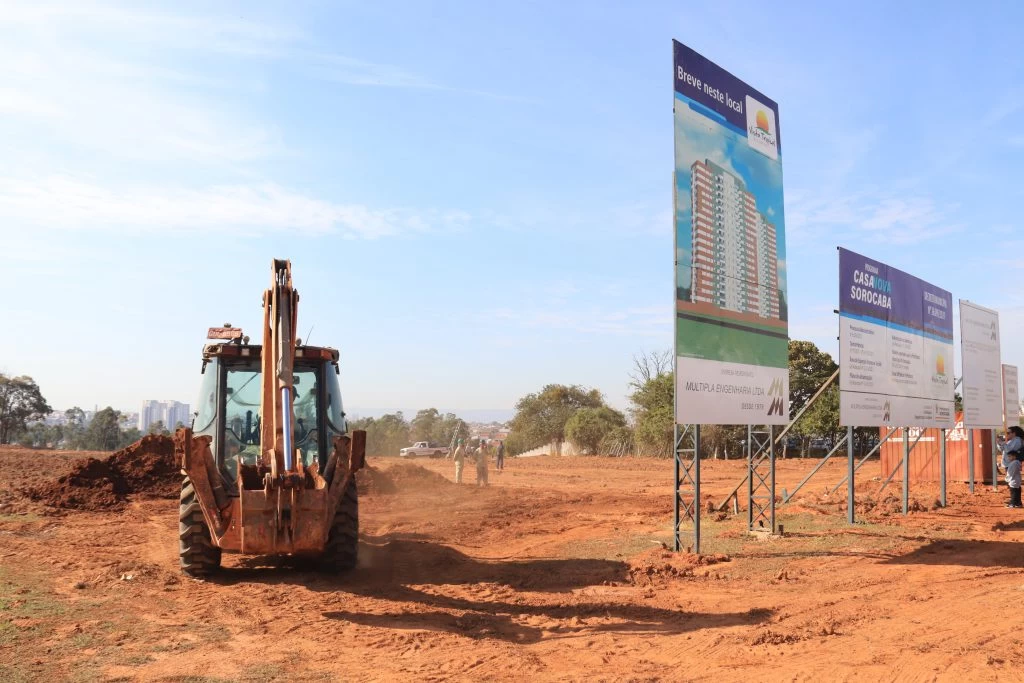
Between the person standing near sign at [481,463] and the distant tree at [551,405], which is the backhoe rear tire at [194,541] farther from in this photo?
the distant tree at [551,405]

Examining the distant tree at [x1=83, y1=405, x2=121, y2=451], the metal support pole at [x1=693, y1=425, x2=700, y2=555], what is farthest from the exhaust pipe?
the distant tree at [x1=83, y1=405, x2=121, y2=451]

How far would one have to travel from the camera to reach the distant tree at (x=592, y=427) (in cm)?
5206

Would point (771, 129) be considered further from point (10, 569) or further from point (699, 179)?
point (10, 569)

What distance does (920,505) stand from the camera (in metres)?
18.2

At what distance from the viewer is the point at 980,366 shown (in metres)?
21.0

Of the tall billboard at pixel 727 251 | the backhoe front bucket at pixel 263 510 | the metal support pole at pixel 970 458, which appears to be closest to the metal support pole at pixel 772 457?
the tall billboard at pixel 727 251

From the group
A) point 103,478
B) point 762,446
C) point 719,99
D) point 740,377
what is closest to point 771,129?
point 719,99

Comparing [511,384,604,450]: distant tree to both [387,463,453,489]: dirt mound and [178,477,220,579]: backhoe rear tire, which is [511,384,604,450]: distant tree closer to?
[387,463,453,489]: dirt mound

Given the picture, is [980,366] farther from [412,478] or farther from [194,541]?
[194,541]

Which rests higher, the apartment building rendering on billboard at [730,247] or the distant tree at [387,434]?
the apartment building rendering on billboard at [730,247]

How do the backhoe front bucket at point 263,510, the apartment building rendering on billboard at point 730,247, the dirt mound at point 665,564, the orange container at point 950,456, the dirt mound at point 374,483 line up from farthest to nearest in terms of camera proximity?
the orange container at point 950,456 → the dirt mound at point 374,483 → the apartment building rendering on billboard at point 730,247 → the dirt mound at point 665,564 → the backhoe front bucket at point 263,510

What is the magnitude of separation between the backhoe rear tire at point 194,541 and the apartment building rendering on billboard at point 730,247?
273 inches

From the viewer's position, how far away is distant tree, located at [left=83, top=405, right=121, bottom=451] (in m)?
58.2

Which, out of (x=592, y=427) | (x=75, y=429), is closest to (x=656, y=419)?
(x=592, y=427)
